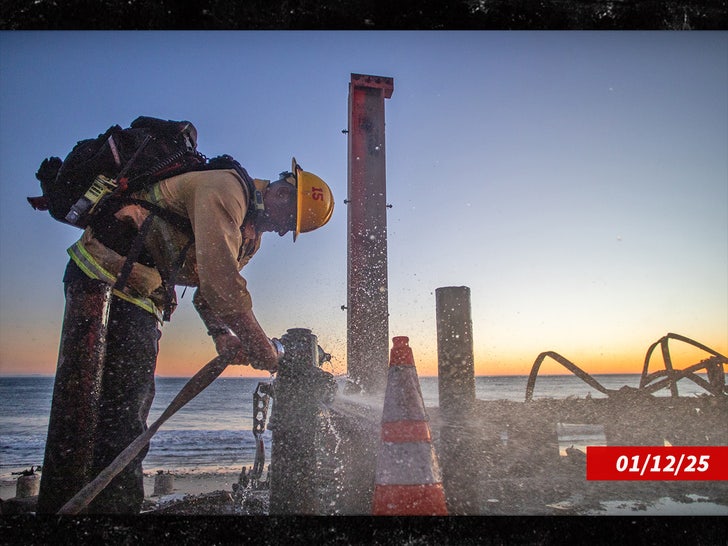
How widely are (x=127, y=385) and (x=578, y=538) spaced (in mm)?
2206

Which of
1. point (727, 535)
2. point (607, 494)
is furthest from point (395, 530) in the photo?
point (607, 494)

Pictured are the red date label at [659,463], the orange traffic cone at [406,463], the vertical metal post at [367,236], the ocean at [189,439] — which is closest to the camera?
the orange traffic cone at [406,463]

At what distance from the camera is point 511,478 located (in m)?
3.28

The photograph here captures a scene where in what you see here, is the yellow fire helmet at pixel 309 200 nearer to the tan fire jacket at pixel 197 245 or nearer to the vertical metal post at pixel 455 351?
the tan fire jacket at pixel 197 245

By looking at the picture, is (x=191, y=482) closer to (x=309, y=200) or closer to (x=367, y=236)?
(x=367, y=236)

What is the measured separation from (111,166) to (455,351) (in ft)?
7.69

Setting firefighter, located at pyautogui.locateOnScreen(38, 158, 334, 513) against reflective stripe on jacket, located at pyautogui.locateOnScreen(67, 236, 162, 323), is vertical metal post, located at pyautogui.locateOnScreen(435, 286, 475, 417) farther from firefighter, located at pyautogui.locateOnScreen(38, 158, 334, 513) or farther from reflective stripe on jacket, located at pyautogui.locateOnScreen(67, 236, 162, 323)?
reflective stripe on jacket, located at pyautogui.locateOnScreen(67, 236, 162, 323)

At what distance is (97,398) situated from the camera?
194 cm

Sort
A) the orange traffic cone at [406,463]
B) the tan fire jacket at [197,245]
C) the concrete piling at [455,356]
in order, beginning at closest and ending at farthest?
the orange traffic cone at [406,463] < the tan fire jacket at [197,245] < the concrete piling at [455,356]

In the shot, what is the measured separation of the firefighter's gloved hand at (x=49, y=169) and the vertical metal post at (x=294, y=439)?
1408 mm

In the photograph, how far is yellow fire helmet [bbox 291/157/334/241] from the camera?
101 inches

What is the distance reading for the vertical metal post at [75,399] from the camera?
184 cm

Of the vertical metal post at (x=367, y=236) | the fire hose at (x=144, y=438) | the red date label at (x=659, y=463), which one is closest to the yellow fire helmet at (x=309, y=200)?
the fire hose at (x=144, y=438)

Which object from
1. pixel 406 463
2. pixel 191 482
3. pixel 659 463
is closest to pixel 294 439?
pixel 406 463
